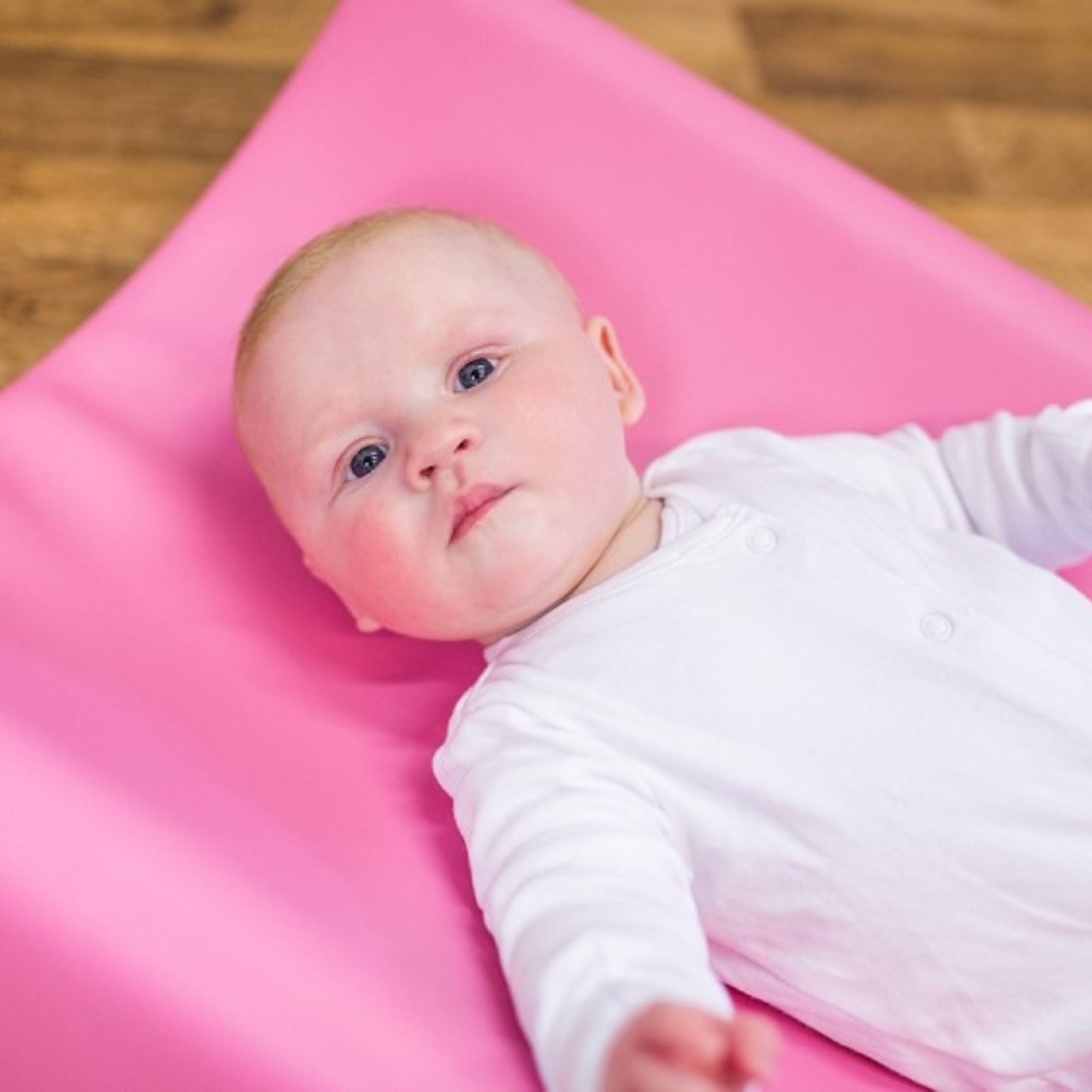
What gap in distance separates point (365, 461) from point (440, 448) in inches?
2.9

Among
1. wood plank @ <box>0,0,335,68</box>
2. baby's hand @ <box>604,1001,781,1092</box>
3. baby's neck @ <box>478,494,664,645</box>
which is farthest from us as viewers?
wood plank @ <box>0,0,335,68</box>

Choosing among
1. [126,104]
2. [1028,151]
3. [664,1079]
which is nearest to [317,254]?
[664,1079]

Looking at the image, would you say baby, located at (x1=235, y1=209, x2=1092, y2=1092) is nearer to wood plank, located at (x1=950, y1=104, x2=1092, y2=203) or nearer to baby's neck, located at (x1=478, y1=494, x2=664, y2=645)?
baby's neck, located at (x1=478, y1=494, x2=664, y2=645)

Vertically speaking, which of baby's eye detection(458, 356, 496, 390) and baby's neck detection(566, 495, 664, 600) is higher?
baby's eye detection(458, 356, 496, 390)

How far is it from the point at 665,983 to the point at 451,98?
0.80 m

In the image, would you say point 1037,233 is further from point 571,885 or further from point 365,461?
point 571,885

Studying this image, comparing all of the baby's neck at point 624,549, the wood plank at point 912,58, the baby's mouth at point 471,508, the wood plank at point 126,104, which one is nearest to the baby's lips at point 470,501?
the baby's mouth at point 471,508

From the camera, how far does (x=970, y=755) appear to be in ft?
2.71

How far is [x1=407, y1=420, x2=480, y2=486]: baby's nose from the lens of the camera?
82 centimetres

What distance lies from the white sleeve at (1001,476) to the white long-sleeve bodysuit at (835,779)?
0.44 feet

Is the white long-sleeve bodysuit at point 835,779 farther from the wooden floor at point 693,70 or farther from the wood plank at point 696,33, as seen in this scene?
the wood plank at point 696,33

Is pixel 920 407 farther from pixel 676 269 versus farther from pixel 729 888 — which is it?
pixel 729 888

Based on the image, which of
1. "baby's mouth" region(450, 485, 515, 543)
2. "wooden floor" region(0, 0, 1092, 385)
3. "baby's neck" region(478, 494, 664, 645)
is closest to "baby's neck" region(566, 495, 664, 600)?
"baby's neck" region(478, 494, 664, 645)

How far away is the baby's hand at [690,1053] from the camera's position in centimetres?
56
